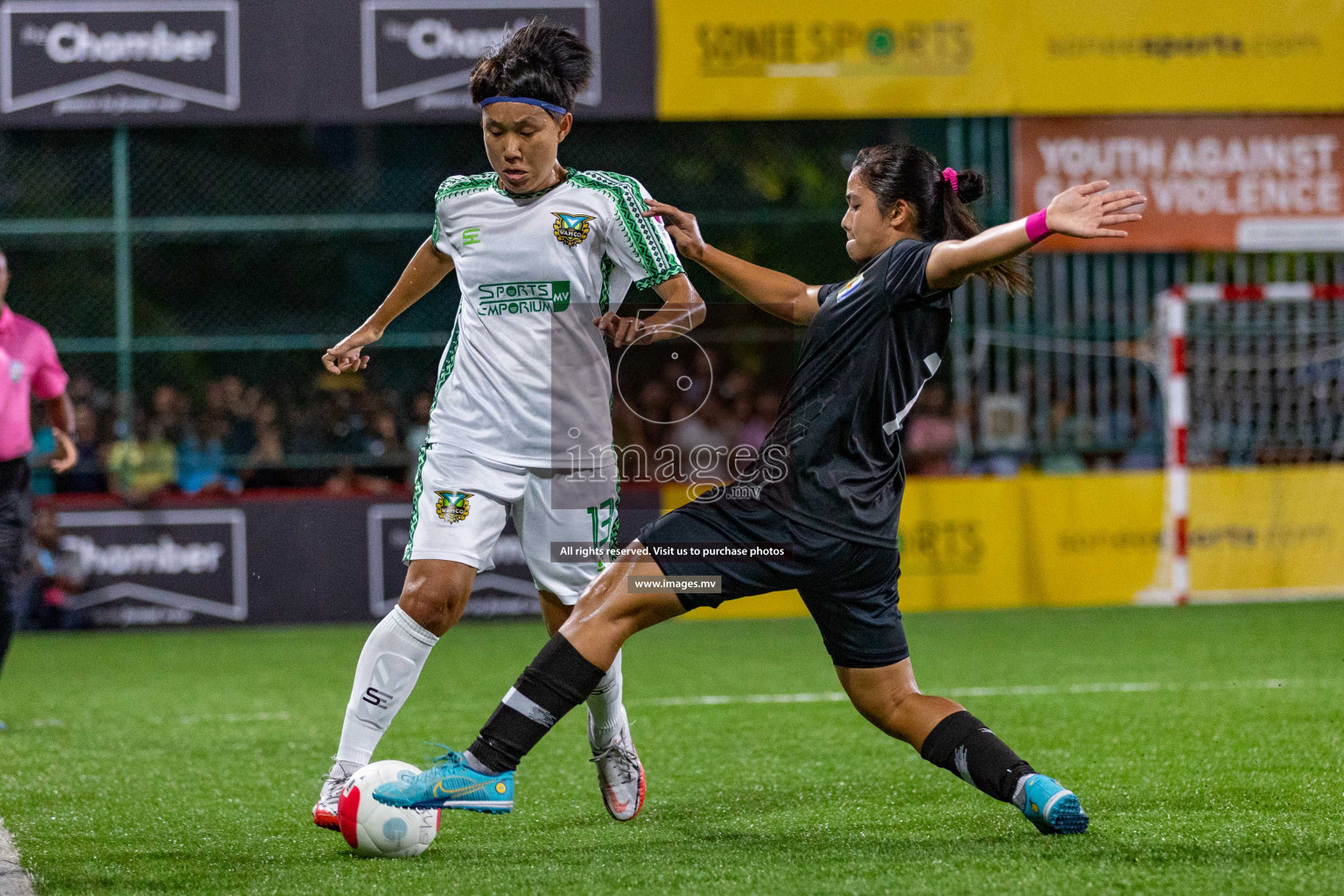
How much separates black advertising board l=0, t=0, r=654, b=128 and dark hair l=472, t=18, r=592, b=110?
7.83 m

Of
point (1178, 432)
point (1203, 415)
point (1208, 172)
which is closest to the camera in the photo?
point (1178, 432)

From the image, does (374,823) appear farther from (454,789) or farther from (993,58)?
(993,58)

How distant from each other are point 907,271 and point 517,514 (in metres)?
1.43

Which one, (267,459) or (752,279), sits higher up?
(752,279)

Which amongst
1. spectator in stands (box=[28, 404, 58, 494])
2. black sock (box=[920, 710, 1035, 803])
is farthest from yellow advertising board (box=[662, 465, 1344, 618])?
black sock (box=[920, 710, 1035, 803])

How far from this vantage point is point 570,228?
4473 mm

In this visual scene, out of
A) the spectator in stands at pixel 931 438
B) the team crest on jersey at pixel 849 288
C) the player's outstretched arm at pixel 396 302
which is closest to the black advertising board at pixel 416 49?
the spectator in stands at pixel 931 438

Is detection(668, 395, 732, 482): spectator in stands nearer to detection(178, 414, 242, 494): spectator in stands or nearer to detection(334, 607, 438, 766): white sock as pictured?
detection(178, 414, 242, 494): spectator in stands

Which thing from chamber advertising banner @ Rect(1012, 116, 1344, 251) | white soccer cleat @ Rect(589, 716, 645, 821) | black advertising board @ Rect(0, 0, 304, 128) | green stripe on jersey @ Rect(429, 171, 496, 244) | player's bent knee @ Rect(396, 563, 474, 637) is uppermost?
black advertising board @ Rect(0, 0, 304, 128)

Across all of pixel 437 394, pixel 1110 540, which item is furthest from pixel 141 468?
pixel 437 394

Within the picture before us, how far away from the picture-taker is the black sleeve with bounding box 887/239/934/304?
3.83m

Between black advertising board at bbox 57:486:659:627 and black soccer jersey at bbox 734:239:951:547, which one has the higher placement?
black soccer jersey at bbox 734:239:951:547

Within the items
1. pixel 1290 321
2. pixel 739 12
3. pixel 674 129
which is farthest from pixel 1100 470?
pixel 674 129

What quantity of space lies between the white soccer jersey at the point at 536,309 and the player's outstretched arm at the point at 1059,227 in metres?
1.04
